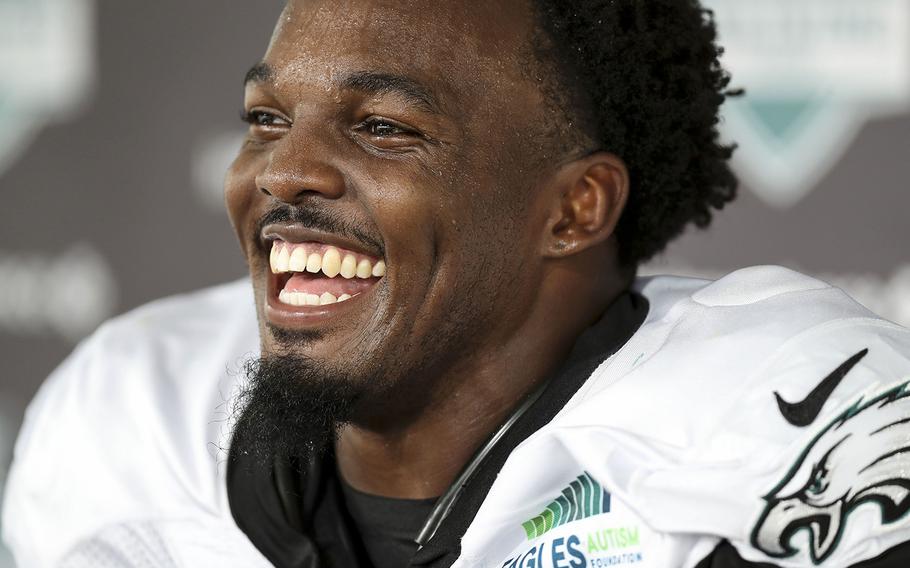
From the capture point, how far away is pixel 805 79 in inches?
79.3

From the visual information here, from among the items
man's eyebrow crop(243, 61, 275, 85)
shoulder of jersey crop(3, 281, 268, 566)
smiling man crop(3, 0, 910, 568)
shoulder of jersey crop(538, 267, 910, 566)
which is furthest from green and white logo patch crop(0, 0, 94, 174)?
shoulder of jersey crop(538, 267, 910, 566)

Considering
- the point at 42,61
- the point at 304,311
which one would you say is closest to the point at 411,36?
the point at 304,311

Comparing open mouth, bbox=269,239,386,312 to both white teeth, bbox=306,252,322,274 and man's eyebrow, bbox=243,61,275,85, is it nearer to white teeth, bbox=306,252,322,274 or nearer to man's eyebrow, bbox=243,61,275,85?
white teeth, bbox=306,252,322,274

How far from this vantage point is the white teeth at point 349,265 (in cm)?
115

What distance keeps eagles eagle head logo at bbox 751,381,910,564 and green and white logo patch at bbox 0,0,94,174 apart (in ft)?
5.86

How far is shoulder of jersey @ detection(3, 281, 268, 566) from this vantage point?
1330 mm

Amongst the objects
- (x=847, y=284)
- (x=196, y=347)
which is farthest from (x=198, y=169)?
(x=847, y=284)

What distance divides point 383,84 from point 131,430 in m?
0.54

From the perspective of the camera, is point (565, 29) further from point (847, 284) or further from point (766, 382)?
point (847, 284)

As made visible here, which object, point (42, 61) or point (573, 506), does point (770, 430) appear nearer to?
point (573, 506)

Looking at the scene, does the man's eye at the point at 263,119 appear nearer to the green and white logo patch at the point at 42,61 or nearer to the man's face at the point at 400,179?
the man's face at the point at 400,179

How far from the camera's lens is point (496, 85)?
45.6 inches

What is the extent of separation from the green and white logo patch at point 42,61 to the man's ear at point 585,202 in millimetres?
1397

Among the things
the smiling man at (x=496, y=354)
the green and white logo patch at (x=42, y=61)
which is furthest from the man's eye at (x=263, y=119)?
the green and white logo patch at (x=42, y=61)
